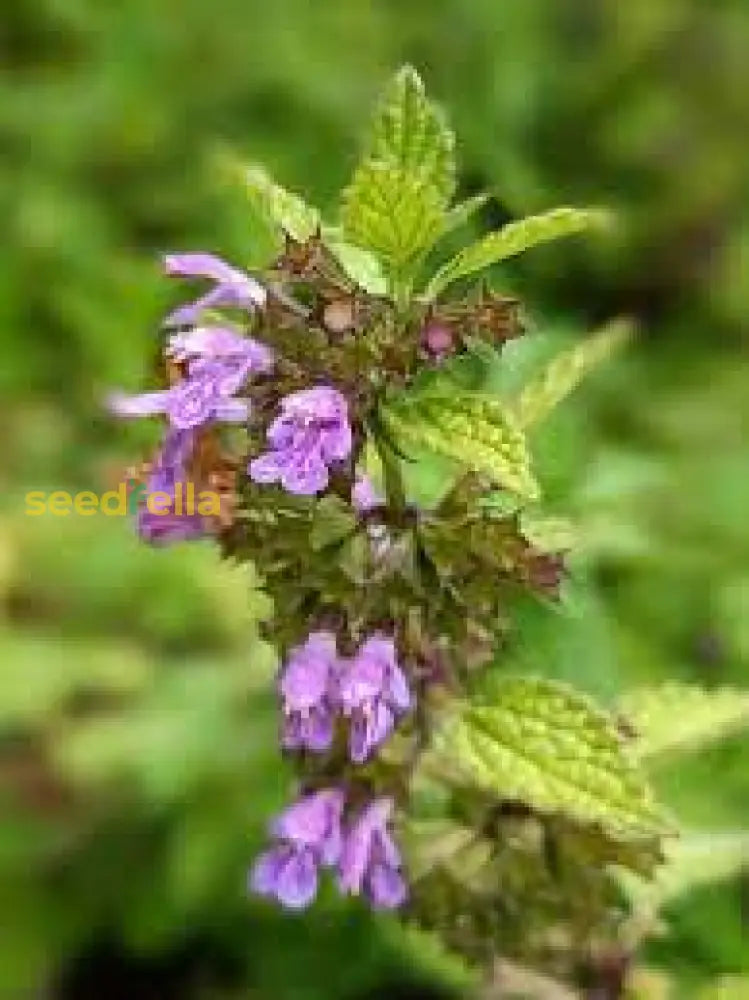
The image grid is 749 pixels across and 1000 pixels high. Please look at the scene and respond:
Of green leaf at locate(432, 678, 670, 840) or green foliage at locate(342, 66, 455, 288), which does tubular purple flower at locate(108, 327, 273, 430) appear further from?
green leaf at locate(432, 678, 670, 840)

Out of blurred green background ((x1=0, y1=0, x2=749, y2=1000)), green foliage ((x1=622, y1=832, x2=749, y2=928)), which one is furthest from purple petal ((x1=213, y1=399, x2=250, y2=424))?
green foliage ((x1=622, y1=832, x2=749, y2=928))

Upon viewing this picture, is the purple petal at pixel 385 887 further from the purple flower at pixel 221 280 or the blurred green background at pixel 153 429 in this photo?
the purple flower at pixel 221 280

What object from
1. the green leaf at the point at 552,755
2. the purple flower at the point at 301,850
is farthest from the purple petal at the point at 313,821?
the green leaf at the point at 552,755

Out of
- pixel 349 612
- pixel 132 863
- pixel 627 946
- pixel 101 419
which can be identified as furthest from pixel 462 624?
pixel 101 419

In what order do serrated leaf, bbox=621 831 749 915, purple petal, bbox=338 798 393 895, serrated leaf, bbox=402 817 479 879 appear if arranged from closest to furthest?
purple petal, bbox=338 798 393 895 → serrated leaf, bbox=402 817 479 879 → serrated leaf, bbox=621 831 749 915

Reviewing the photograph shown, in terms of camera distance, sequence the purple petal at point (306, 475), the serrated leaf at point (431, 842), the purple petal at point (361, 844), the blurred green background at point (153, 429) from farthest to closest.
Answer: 1. the blurred green background at point (153, 429)
2. the serrated leaf at point (431, 842)
3. the purple petal at point (361, 844)
4. the purple petal at point (306, 475)

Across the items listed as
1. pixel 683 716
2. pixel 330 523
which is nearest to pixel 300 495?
pixel 330 523
